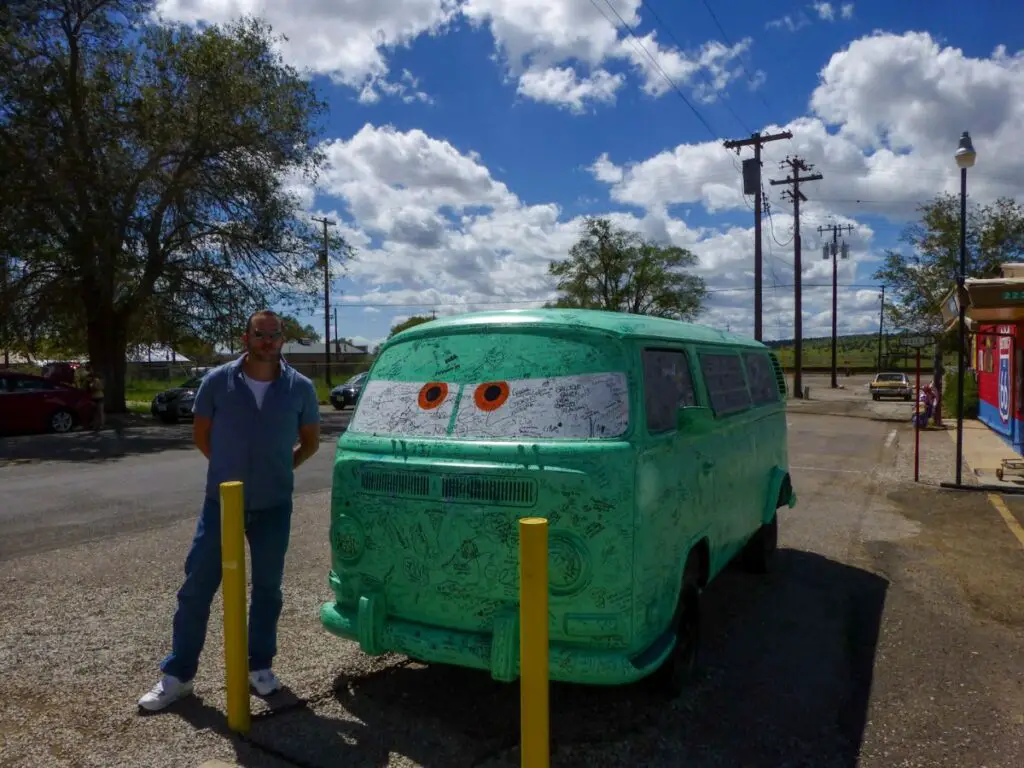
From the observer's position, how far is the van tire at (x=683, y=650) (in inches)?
151

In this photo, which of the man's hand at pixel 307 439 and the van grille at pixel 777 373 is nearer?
the man's hand at pixel 307 439

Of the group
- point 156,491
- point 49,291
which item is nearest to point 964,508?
point 156,491

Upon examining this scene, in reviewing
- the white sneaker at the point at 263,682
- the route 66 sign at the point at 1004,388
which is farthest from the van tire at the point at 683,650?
the route 66 sign at the point at 1004,388

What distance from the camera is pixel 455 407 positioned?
3.78m

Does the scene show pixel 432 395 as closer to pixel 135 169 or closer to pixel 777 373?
pixel 777 373

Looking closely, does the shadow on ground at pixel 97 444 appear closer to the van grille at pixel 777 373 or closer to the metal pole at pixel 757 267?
the van grille at pixel 777 373

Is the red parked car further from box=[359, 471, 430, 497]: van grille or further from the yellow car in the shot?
the yellow car

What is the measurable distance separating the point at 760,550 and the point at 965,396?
2105 cm

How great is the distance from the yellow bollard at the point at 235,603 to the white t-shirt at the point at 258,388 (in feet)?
1.79

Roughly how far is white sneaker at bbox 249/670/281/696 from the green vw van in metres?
0.45

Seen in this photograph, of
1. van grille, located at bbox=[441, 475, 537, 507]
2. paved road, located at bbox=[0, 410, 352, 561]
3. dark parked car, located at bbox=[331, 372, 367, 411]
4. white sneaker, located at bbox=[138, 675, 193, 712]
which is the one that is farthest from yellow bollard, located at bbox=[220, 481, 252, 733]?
dark parked car, located at bbox=[331, 372, 367, 411]

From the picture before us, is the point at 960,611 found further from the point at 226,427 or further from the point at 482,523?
the point at 226,427

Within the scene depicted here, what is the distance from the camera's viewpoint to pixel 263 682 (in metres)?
3.95

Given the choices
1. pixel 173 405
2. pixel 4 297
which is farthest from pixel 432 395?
pixel 4 297
